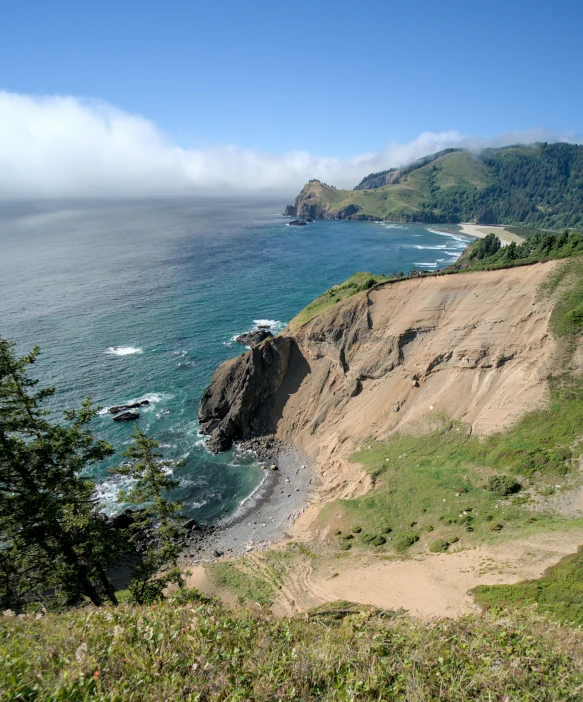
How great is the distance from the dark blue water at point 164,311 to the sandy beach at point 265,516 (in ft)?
6.75

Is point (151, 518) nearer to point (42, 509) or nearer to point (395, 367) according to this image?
point (42, 509)

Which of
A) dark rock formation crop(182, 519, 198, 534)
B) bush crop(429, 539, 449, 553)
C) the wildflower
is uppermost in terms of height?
the wildflower

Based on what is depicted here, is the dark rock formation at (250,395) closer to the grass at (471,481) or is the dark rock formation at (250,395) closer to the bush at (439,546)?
the grass at (471,481)

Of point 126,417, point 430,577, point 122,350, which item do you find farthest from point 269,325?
point 430,577

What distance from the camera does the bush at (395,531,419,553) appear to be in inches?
1298

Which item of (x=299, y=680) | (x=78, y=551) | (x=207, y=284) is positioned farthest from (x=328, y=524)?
(x=207, y=284)

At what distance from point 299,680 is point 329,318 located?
47169 millimetres

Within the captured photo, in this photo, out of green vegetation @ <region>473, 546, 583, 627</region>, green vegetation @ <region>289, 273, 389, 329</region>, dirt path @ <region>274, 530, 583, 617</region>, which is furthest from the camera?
green vegetation @ <region>289, 273, 389, 329</region>

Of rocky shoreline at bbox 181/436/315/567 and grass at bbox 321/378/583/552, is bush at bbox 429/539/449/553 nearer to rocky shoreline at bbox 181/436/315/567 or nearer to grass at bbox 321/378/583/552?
grass at bbox 321/378/583/552

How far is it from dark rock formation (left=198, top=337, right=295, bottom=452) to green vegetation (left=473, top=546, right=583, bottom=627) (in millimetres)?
37174

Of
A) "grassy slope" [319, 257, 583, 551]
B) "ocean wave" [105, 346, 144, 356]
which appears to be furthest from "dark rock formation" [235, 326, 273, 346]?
"grassy slope" [319, 257, 583, 551]

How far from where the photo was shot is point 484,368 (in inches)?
1777

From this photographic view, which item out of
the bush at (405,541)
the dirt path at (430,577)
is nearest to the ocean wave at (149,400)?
the dirt path at (430,577)

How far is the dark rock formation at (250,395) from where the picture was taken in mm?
56844
